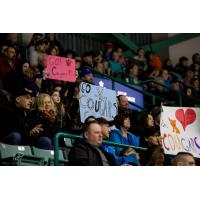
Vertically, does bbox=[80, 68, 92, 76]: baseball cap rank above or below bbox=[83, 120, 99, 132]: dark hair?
above

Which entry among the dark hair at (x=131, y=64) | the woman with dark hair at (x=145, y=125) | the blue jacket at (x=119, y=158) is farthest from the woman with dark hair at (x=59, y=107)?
the dark hair at (x=131, y=64)

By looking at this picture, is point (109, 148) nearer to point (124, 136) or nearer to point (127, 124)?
point (124, 136)

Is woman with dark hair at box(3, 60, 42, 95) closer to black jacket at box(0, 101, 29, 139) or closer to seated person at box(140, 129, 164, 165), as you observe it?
black jacket at box(0, 101, 29, 139)

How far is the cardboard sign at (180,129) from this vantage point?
5836mm

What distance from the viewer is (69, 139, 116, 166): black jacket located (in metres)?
5.40

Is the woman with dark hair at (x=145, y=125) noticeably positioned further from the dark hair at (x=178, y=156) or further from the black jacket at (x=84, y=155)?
the black jacket at (x=84, y=155)

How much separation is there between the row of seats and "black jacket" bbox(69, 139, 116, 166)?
5 centimetres

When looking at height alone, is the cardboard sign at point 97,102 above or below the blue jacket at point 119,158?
above

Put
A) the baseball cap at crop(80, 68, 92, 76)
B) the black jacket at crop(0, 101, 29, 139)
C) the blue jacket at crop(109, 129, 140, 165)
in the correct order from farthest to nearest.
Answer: the baseball cap at crop(80, 68, 92, 76) → the blue jacket at crop(109, 129, 140, 165) → the black jacket at crop(0, 101, 29, 139)

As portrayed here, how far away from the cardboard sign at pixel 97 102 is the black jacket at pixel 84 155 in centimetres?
28

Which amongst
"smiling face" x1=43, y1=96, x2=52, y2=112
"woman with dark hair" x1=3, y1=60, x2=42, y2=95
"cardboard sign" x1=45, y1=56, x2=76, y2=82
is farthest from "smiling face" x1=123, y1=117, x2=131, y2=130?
"woman with dark hair" x1=3, y1=60, x2=42, y2=95
